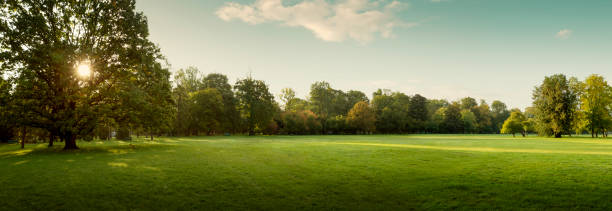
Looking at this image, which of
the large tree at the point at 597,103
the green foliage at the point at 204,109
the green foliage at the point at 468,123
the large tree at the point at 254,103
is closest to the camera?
the large tree at the point at 597,103

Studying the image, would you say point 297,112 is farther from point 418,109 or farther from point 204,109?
point 418,109

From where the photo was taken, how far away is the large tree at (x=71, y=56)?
19328 mm

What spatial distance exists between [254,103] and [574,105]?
71.4 metres

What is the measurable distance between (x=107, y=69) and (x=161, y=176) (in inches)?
709

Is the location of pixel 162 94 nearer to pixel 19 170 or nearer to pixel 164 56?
pixel 164 56

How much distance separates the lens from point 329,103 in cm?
10931

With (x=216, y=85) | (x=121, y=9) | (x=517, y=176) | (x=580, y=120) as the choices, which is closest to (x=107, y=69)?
(x=121, y=9)

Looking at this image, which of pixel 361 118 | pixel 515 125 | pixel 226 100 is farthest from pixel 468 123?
pixel 226 100

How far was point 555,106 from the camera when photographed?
54688 millimetres

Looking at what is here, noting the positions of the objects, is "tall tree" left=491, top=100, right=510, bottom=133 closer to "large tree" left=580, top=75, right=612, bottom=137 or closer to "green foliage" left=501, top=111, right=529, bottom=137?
"green foliage" left=501, top=111, right=529, bottom=137

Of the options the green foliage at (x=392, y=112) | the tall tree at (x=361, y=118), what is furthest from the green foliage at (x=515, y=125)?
the tall tree at (x=361, y=118)

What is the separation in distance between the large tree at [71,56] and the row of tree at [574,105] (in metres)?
72.1

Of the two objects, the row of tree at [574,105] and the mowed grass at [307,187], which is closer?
the mowed grass at [307,187]

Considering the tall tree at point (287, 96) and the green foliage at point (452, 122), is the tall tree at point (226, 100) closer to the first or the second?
the tall tree at point (287, 96)
